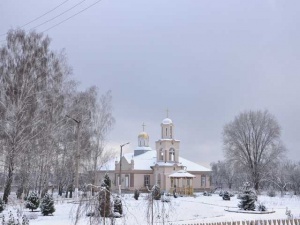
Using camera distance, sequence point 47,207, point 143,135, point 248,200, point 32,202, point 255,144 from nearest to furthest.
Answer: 1. point 47,207
2. point 32,202
3. point 248,200
4. point 255,144
5. point 143,135

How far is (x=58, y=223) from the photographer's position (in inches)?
699

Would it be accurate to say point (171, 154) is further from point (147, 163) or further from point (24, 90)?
point (24, 90)

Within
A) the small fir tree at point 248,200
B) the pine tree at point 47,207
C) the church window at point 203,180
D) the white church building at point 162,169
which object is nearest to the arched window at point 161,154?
the white church building at point 162,169

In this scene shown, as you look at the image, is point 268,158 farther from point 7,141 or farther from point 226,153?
point 7,141

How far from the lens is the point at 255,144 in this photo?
171 feet

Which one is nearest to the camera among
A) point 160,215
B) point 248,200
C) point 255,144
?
point 160,215

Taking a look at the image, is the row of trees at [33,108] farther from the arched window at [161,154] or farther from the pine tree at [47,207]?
the arched window at [161,154]

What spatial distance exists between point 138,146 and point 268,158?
26.4 meters

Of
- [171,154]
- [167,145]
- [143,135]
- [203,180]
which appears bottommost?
[203,180]

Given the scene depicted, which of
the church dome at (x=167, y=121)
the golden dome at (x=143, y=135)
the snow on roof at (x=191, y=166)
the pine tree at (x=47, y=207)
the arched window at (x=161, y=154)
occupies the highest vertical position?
the church dome at (x=167, y=121)

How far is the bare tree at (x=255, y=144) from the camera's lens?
51.6 meters

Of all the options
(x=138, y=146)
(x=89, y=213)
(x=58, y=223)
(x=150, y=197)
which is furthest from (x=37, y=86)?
(x=138, y=146)

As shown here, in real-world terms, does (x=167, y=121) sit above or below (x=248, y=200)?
above

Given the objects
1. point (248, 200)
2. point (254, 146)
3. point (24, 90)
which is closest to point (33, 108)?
point (24, 90)
